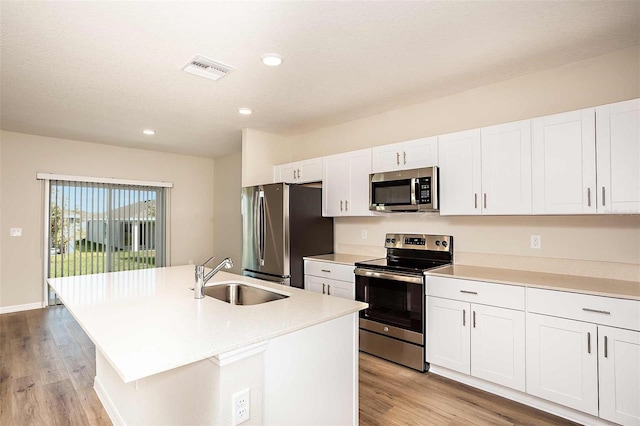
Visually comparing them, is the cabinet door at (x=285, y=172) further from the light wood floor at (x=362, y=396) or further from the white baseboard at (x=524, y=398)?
the white baseboard at (x=524, y=398)

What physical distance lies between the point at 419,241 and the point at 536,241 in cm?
102

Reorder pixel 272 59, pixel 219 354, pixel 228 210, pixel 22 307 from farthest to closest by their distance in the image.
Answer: pixel 228 210, pixel 22 307, pixel 272 59, pixel 219 354

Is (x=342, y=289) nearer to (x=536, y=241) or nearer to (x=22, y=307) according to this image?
(x=536, y=241)

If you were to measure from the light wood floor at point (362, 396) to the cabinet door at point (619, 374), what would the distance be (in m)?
0.32

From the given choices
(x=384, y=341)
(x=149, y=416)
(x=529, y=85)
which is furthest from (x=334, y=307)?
(x=529, y=85)

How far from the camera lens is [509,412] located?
2326mm

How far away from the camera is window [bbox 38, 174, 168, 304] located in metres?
5.23

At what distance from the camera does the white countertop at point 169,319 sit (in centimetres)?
124

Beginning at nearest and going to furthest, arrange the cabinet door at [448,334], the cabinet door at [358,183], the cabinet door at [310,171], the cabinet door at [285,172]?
the cabinet door at [448,334] < the cabinet door at [358,183] < the cabinet door at [310,171] < the cabinet door at [285,172]

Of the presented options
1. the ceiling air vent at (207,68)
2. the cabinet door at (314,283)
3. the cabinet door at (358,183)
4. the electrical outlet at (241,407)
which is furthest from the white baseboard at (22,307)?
the electrical outlet at (241,407)

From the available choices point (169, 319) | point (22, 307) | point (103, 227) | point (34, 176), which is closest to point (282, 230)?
point (169, 319)

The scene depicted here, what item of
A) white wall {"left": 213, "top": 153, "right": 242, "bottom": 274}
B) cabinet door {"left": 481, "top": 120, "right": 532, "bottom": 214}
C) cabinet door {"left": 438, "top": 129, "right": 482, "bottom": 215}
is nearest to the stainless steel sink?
cabinet door {"left": 438, "top": 129, "right": 482, "bottom": 215}

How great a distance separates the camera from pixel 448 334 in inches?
108

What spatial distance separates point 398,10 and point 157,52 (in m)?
1.67
